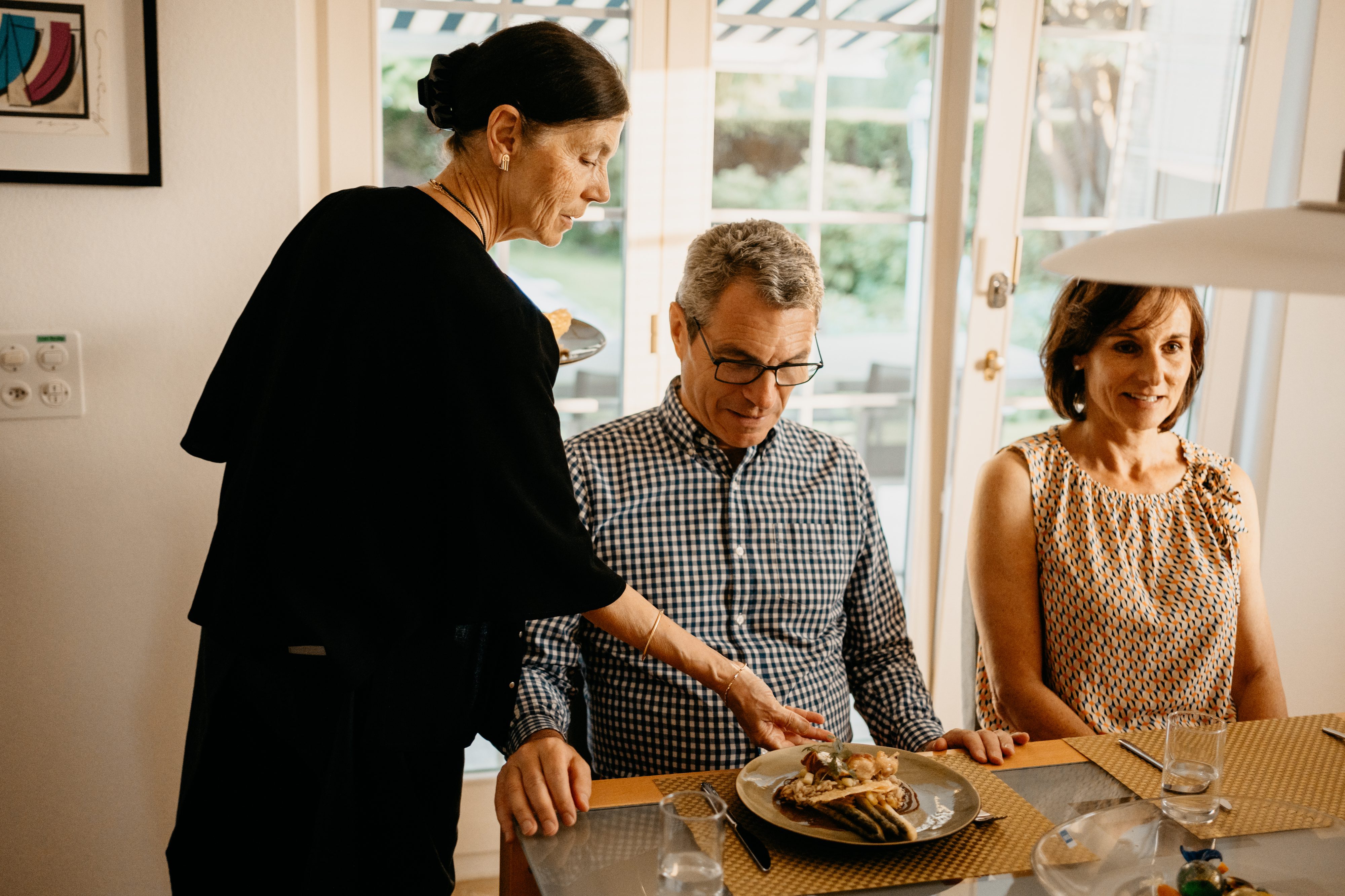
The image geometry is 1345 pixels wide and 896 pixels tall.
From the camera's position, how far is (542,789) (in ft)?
3.74

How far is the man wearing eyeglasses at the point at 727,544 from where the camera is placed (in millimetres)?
1494

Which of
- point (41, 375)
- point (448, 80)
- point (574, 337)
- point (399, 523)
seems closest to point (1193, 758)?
point (399, 523)

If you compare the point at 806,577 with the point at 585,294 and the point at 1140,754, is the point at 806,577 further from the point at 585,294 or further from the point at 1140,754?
the point at 585,294

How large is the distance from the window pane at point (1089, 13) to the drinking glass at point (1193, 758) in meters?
1.77

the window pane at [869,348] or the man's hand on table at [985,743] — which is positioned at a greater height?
the window pane at [869,348]

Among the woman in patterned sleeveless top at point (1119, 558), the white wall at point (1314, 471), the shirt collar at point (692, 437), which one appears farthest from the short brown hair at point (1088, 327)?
the white wall at point (1314, 471)

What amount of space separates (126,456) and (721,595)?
1.13 metres

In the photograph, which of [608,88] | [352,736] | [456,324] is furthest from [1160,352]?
[352,736]

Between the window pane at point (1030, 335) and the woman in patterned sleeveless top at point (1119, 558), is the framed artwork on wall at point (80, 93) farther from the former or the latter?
the window pane at point (1030, 335)

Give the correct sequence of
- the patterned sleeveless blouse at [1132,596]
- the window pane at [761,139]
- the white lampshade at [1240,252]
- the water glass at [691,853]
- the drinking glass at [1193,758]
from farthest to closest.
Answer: the window pane at [761,139] → the patterned sleeveless blouse at [1132,596] → the drinking glass at [1193,758] → the water glass at [691,853] → the white lampshade at [1240,252]

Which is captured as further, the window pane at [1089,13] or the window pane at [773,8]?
the window pane at [1089,13]

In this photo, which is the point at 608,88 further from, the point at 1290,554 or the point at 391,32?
the point at 1290,554

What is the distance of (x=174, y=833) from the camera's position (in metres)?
1.31

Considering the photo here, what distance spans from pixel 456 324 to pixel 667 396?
53 centimetres
